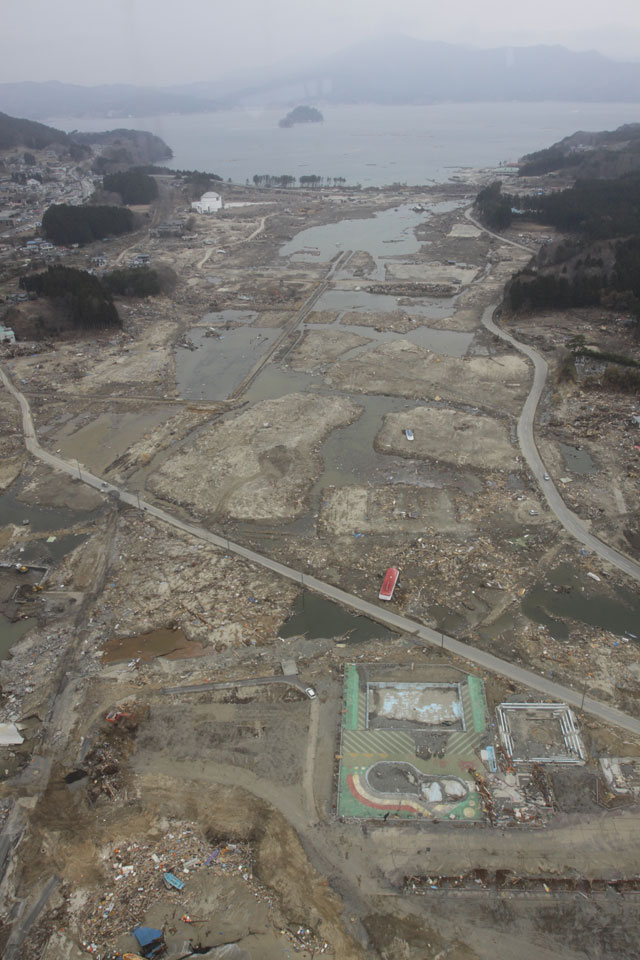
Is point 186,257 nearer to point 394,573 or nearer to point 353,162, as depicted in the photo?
point 394,573

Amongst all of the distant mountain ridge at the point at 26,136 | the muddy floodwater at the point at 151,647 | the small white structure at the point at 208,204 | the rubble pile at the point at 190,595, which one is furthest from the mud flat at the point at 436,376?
the distant mountain ridge at the point at 26,136

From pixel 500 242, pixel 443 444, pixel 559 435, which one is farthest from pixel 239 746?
pixel 500 242

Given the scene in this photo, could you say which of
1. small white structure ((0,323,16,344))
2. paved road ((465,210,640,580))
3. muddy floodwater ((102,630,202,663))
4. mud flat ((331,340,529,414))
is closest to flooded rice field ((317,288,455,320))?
paved road ((465,210,640,580))

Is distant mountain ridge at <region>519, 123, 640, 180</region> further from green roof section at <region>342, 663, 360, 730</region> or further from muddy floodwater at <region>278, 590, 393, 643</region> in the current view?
green roof section at <region>342, 663, 360, 730</region>

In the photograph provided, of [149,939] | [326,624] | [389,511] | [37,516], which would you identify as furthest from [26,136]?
[149,939]

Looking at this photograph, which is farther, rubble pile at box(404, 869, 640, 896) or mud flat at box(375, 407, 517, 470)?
mud flat at box(375, 407, 517, 470)

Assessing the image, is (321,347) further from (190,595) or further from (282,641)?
(282,641)

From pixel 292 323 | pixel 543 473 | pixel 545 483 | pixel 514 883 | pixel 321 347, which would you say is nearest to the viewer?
Answer: pixel 514 883
